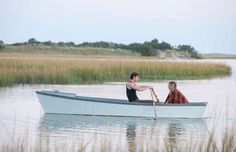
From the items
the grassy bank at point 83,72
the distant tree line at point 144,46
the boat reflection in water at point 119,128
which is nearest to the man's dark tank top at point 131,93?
the boat reflection in water at point 119,128

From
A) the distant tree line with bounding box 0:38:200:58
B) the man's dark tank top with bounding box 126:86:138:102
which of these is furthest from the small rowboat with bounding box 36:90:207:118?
the distant tree line with bounding box 0:38:200:58

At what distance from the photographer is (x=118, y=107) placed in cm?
1681

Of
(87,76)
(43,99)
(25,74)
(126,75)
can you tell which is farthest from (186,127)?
(126,75)

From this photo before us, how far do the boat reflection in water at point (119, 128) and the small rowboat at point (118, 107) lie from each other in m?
0.16

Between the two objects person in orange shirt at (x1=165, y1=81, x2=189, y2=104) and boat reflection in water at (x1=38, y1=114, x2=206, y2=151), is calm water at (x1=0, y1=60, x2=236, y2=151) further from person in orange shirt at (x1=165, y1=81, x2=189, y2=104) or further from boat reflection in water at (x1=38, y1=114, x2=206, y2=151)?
person in orange shirt at (x1=165, y1=81, x2=189, y2=104)

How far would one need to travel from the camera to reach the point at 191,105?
55.0ft

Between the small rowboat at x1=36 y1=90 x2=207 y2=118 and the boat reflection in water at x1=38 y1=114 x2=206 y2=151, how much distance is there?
16 cm

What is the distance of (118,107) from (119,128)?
5.77ft

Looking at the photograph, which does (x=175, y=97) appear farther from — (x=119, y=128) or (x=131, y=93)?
(x=119, y=128)

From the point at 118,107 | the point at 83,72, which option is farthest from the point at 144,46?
the point at 118,107

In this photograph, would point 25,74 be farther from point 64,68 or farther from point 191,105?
point 191,105

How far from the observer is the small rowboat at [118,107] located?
54.8ft

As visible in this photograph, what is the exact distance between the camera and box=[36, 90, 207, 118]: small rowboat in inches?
658

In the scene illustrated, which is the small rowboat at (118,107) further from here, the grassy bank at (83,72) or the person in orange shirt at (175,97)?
the grassy bank at (83,72)
